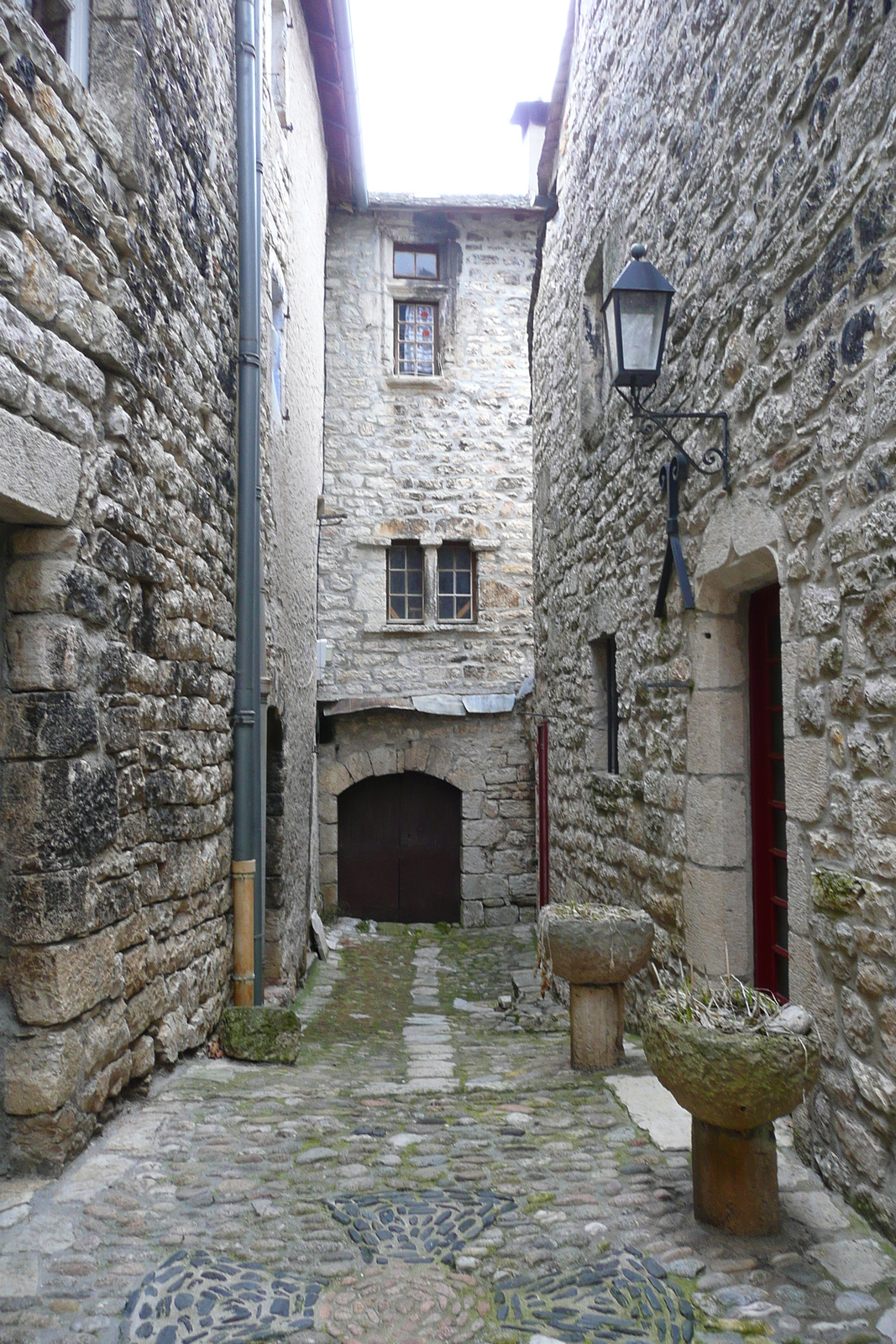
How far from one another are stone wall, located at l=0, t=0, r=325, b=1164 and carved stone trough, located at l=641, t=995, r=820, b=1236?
1693mm

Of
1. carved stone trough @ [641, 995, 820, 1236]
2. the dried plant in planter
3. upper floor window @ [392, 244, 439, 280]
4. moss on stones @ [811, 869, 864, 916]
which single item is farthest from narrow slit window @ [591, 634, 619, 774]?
upper floor window @ [392, 244, 439, 280]

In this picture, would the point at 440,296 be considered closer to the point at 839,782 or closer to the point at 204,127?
the point at 204,127

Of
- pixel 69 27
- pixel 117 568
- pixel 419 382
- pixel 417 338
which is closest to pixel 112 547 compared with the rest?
pixel 117 568

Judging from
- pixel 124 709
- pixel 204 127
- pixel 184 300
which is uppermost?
pixel 204 127

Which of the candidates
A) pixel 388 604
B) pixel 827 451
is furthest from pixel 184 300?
pixel 388 604

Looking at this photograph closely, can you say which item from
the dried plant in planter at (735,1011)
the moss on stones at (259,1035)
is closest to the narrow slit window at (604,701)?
the moss on stones at (259,1035)

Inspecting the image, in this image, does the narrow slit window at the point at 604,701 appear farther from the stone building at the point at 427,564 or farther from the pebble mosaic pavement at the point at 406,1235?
the stone building at the point at 427,564

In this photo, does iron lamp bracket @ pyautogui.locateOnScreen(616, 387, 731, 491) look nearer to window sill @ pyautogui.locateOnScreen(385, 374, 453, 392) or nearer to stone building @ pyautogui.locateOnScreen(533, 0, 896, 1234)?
stone building @ pyautogui.locateOnScreen(533, 0, 896, 1234)

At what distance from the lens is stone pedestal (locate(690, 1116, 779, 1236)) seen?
235 centimetres

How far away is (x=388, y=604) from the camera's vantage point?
10.7 m

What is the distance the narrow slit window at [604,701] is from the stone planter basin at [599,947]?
6.78 ft

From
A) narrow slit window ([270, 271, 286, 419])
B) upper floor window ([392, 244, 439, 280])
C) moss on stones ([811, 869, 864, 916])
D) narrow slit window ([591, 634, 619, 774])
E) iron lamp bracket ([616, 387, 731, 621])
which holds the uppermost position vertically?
upper floor window ([392, 244, 439, 280])

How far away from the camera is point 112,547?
3.12 m

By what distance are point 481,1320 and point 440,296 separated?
10633 millimetres
